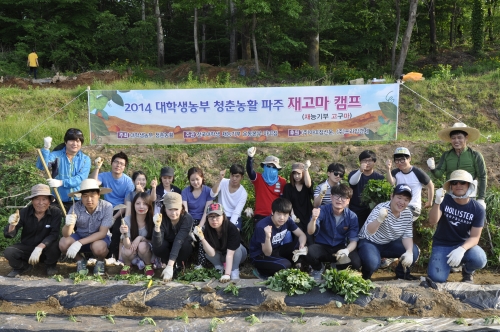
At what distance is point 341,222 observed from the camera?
5.45 meters

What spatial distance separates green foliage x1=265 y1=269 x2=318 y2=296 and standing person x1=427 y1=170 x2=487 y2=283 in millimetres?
1564

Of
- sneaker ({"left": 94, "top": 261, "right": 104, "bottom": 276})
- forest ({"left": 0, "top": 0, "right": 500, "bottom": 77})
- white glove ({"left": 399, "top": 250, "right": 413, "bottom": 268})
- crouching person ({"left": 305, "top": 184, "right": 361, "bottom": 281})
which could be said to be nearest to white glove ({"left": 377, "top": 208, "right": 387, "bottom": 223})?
crouching person ({"left": 305, "top": 184, "right": 361, "bottom": 281})

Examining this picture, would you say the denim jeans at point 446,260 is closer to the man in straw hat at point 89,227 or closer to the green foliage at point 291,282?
the green foliage at point 291,282

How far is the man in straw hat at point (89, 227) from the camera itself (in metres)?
5.62

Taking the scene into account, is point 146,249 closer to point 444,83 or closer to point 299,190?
point 299,190

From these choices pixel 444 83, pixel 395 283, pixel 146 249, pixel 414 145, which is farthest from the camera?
pixel 444 83

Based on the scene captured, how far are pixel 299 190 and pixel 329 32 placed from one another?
16733 mm

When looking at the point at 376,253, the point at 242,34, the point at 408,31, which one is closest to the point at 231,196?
the point at 376,253

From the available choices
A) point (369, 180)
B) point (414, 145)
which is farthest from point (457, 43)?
point (369, 180)

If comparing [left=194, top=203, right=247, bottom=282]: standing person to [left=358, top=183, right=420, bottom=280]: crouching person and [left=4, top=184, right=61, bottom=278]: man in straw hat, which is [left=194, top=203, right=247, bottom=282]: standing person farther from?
[left=4, top=184, right=61, bottom=278]: man in straw hat

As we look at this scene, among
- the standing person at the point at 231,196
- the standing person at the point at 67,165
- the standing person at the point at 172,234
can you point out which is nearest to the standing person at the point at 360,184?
the standing person at the point at 231,196

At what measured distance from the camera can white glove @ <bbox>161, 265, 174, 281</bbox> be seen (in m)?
5.24

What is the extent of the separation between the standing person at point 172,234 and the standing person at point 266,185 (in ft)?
3.50

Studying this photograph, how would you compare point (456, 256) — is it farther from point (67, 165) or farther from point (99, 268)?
point (67, 165)
